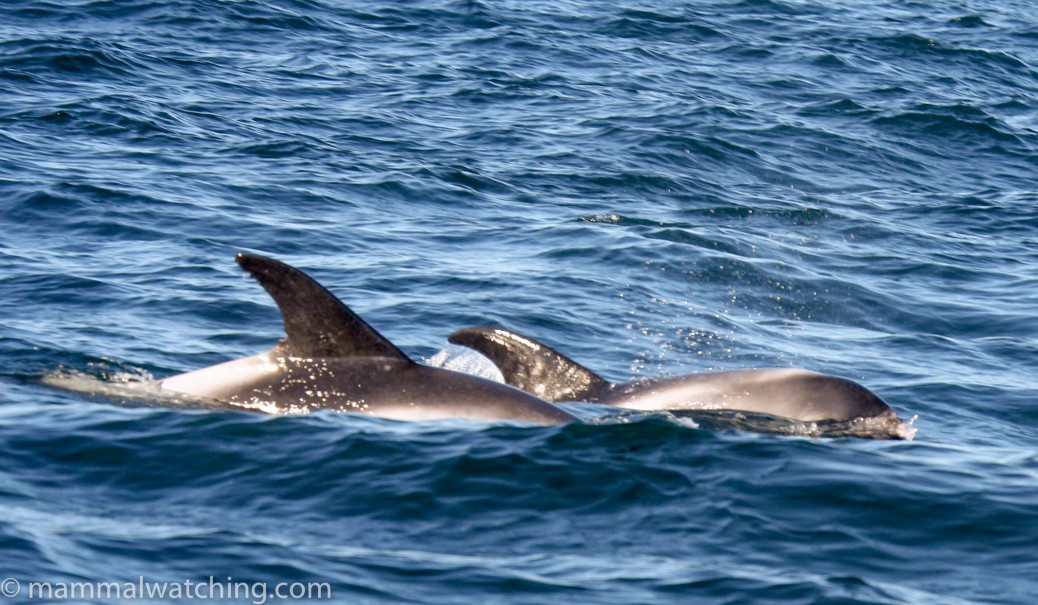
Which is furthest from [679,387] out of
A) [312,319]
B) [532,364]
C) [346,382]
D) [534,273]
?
[534,273]

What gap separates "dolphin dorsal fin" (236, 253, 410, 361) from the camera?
420 inches

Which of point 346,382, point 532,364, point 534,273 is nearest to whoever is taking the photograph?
point 346,382

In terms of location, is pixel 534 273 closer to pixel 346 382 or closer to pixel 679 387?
pixel 679 387

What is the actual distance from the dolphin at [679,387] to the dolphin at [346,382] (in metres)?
1.21

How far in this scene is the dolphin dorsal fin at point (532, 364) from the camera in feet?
41.3

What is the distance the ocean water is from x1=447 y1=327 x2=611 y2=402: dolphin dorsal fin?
61.3 inches

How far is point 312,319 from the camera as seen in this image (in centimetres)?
1100

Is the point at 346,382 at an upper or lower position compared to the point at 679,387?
upper

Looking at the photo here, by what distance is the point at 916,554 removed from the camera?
8.79 m

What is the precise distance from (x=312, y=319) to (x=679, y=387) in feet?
→ 10.9

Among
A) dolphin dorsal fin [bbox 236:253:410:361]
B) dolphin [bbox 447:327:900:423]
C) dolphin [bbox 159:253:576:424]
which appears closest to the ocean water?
dolphin [bbox 159:253:576:424]

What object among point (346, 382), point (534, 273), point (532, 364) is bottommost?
point (534, 273)

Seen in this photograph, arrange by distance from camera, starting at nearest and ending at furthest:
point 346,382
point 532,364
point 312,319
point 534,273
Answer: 1. point 312,319
2. point 346,382
3. point 532,364
4. point 534,273

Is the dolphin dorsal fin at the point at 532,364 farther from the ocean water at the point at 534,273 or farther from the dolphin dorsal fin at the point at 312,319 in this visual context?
the ocean water at the point at 534,273
